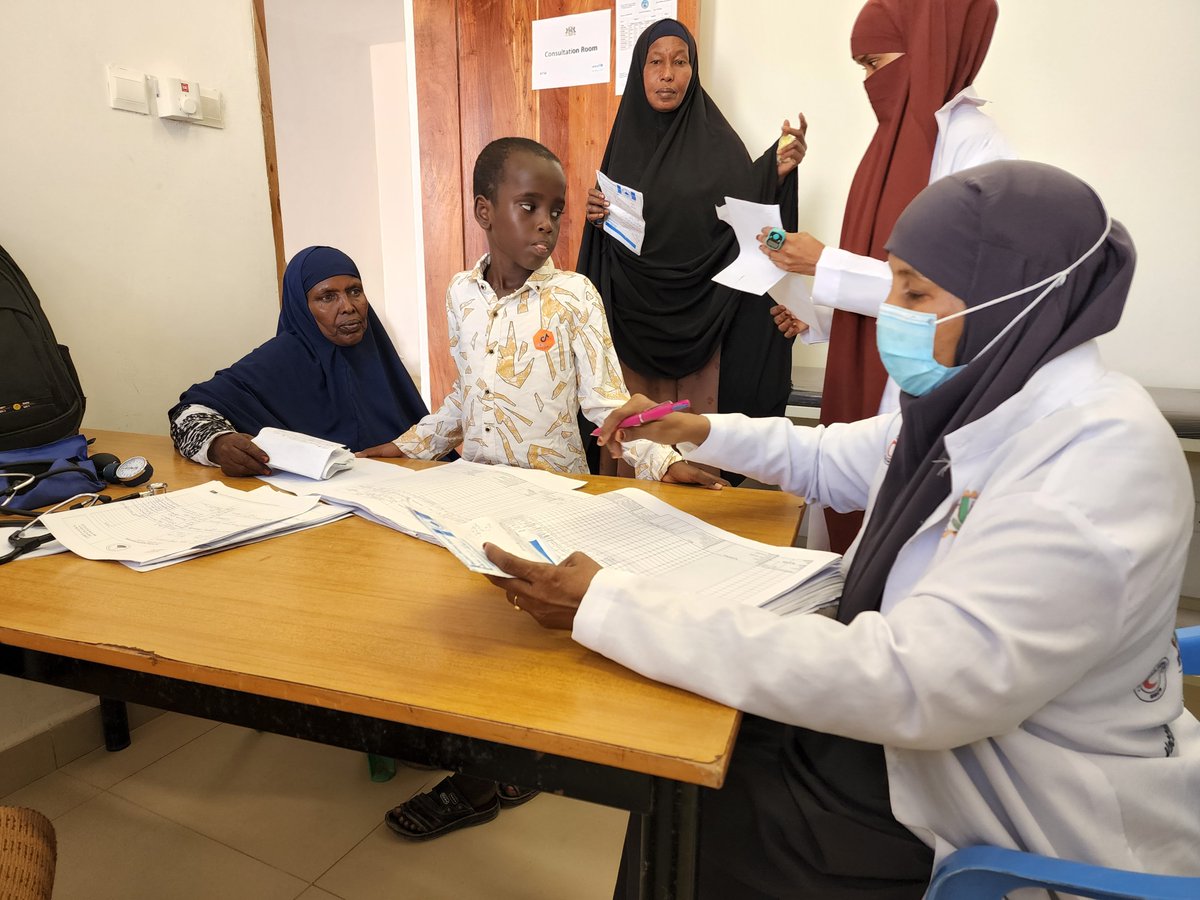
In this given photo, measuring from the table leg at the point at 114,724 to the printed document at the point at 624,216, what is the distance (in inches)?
71.7

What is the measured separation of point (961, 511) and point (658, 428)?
56cm

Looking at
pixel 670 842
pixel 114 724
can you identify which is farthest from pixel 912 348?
pixel 114 724

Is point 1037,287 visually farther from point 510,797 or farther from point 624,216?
point 624,216

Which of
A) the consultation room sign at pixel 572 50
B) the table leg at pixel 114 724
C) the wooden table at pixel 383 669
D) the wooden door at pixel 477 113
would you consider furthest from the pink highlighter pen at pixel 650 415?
the consultation room sign at pixel 572 50

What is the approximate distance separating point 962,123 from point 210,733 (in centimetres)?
235

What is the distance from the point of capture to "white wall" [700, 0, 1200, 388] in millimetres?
2332

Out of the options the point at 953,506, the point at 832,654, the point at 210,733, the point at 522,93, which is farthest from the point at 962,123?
the point at 210,733

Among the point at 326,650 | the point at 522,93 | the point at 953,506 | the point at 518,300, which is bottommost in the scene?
the point at 326,650

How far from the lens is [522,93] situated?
309 centimetres

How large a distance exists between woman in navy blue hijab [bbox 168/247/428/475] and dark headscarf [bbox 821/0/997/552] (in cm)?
117

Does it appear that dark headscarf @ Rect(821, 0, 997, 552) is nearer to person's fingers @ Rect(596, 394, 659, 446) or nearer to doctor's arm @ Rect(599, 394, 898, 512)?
doctor's arm @ Rect(599, 394, 898, 512)

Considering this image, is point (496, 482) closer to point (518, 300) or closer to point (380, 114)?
point (518, 300)

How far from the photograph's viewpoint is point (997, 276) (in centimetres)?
74

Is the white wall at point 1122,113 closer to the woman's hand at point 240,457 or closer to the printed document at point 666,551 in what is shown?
the printed document at point 666,551
